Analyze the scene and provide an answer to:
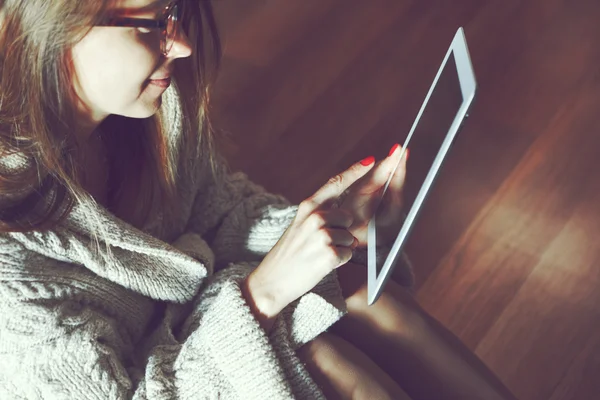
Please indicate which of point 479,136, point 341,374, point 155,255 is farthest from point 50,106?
point 479,136

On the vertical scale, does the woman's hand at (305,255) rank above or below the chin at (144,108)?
below

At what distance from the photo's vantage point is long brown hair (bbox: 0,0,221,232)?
60 centimetres

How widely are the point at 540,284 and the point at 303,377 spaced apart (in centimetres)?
58

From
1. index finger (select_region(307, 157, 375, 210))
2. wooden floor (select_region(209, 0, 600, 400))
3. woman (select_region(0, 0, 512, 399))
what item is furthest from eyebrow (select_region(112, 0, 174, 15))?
wooden floor (select_region(209, 0, 600, 400))

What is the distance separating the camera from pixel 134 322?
812 mm

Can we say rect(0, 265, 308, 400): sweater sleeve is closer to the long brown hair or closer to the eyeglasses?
the long brown hair

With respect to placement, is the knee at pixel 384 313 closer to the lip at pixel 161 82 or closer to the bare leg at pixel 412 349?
the bare leg at pixel 412 349

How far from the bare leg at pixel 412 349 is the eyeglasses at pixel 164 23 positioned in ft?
1.29

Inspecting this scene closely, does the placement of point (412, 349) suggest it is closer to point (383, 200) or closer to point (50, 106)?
point (383, 200)

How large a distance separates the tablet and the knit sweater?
79 millimetres

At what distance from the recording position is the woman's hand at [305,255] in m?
0.71

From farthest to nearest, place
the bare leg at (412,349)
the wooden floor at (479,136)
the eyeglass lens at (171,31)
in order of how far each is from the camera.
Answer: the wooden floor at (479,136)
the bare leg at (412,349)
the eyeglass lens at (171,31)

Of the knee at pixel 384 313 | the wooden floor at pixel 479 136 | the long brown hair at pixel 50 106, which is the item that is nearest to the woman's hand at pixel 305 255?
Result: the knee at pixel 384 313

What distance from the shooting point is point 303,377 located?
0.73 metres
